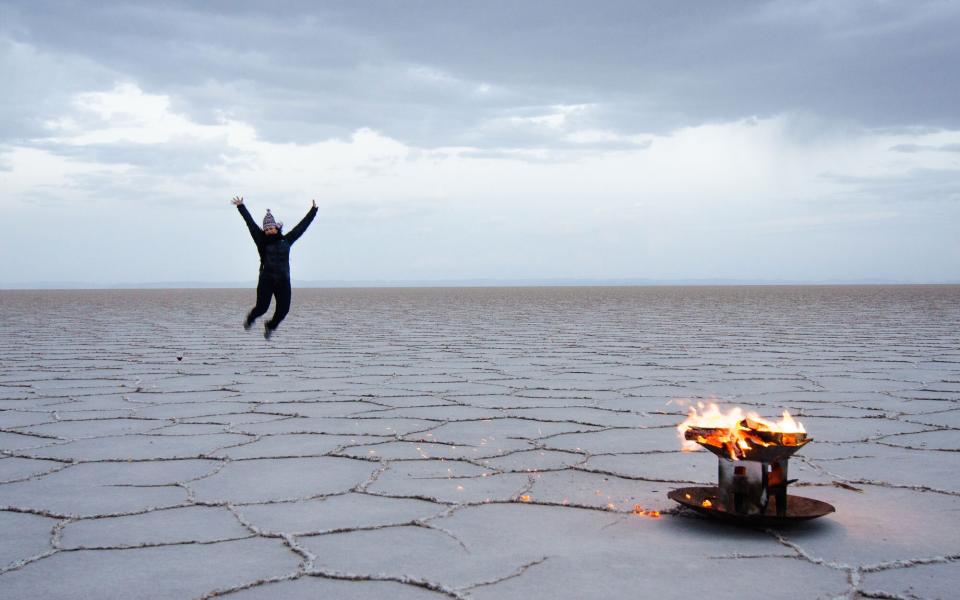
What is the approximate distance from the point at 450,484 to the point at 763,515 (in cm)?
A: 95

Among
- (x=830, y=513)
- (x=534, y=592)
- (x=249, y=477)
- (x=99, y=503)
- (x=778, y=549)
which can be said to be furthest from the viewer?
(x=249, y=477)

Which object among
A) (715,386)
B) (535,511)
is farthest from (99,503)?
(715,386)

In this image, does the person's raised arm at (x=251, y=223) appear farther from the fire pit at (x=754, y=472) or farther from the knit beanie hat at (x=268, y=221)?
the fire pit at (x=754, y=472)

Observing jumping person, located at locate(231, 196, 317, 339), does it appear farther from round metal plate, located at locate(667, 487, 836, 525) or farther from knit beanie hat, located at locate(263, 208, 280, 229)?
round metal plate, located at locate(667, 487, 836, 525)

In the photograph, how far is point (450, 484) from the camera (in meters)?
2.70

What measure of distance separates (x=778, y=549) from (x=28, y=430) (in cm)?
310

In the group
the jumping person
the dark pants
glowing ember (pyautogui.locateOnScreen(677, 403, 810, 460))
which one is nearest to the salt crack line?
glowing ember (pyautogui.locateOnScreen(677, 403, 810, 460))

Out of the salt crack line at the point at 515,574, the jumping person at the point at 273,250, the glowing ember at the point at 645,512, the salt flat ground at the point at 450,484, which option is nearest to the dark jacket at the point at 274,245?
the jumping person at the point at 273,250

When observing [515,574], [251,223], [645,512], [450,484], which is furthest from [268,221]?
[515,574]

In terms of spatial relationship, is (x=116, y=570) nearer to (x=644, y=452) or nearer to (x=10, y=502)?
(x=10, y=502)

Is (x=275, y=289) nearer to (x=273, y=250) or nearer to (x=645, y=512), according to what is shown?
(x=273, y=250)

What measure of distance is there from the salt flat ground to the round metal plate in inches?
1.5

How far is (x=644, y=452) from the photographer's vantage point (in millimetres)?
3172

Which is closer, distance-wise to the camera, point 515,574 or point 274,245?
point 515,574
